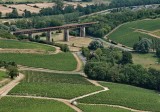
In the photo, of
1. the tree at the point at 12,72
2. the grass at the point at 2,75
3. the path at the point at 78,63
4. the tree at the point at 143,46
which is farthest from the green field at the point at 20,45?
the tree at the point at 143,46

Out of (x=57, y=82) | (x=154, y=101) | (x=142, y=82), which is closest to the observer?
(x=154, y=101)

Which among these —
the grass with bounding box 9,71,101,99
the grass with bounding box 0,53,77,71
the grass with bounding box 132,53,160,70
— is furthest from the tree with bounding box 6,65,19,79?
the grass with bounding box 132,53,160,70

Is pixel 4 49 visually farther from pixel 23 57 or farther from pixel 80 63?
pixel 80 63

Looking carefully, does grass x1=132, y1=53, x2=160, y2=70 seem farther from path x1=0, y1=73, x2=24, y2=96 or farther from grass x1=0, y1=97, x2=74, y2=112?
grass x1=0, y1=97, x2=74, y2=112

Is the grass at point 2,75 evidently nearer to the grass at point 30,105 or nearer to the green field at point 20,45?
the grass at point 30,105

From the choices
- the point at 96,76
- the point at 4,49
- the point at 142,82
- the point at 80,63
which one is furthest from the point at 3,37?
the point at 142,82

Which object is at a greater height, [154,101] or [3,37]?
[3,37]
